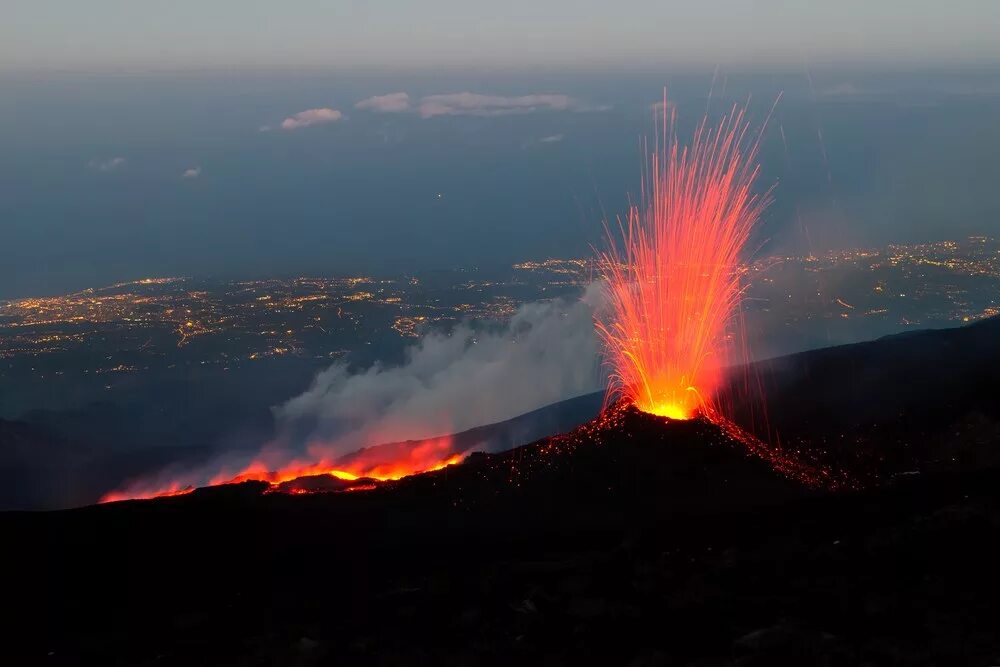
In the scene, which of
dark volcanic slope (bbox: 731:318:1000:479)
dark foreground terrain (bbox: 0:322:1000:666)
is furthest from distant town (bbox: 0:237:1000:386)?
dark foreground terrain (bbox: 0:322:1000:666)

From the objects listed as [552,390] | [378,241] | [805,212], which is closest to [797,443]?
[552,390]

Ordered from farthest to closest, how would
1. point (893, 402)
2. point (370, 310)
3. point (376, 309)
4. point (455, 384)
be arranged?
point (376, 309) < point (370, 310) < point (455, 384) < point (893, 402)

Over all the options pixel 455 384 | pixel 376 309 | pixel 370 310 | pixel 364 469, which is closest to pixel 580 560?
pixel 364 469

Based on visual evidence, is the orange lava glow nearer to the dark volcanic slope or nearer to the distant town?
the dark volcanic slope

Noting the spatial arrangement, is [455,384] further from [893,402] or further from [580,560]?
[580,560]

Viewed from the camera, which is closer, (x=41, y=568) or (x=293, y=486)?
(x=41, y=568)

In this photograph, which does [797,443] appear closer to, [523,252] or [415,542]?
[415,542]
